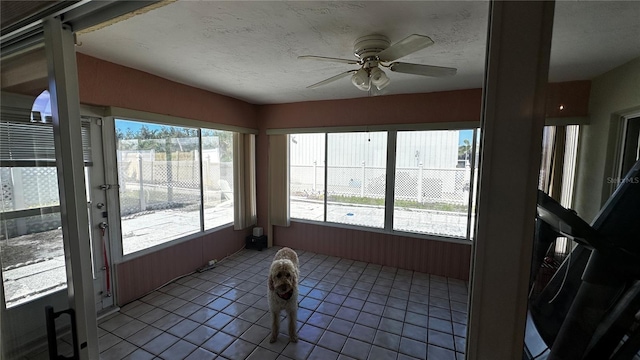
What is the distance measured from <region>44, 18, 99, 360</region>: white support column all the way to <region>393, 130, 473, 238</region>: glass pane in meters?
3.32

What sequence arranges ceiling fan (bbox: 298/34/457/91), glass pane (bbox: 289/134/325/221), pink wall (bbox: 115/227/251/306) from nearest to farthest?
ceiling fan (bbox: 298/34/457/91) < pink wall (bbox: 115/227/251/306) < glass pane (bbox: 289/134/325/221)

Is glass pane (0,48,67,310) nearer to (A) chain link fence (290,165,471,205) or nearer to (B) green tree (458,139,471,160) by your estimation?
(A) chain link fence (290,165,471,205)

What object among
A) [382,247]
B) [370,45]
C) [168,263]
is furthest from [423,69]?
[168,263]

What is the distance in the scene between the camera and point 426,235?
138 inches

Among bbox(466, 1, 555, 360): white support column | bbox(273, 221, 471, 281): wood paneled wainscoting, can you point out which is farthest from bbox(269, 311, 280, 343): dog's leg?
bbox(466, 1, 555, 360): white support column

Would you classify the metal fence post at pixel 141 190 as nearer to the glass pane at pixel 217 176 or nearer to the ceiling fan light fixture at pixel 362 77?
the glass pane at pixel 217 176

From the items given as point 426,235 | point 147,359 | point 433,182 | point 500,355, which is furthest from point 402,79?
point 147,359

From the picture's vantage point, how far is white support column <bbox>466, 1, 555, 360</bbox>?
0.43 meters

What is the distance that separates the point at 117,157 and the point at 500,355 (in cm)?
325

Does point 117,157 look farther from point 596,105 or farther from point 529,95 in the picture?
Answer: point 596,105

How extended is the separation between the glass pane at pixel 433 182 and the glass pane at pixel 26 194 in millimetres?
3361

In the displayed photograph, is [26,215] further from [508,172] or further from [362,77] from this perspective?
[362,77]

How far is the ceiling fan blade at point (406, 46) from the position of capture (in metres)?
1.42

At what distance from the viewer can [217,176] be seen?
3.80 meters
